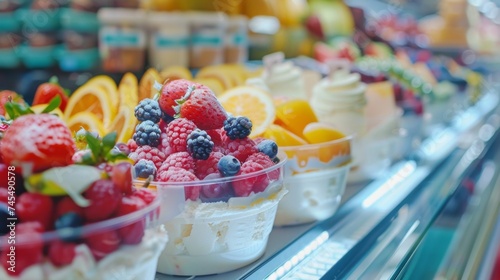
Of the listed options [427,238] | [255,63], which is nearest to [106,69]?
[255,63]

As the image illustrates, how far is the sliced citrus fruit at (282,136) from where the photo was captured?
1.31 m

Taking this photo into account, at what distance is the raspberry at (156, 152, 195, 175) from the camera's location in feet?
3.30

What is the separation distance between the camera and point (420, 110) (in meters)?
2.21

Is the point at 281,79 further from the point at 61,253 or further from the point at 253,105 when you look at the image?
the point at 61,253

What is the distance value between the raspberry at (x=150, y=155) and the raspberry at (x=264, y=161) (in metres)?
0.15

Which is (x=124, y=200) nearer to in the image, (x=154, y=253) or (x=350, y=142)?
(x=154, y=253)

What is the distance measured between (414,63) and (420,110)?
49.0 inches

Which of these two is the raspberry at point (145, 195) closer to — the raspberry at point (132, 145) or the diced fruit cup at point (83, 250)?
the diced fruit cup at point (83, 250)

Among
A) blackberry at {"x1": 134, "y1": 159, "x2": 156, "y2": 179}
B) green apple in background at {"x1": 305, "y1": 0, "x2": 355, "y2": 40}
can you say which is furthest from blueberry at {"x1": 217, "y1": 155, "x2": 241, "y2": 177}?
green apple in background at {"x1": 305, "y1": 0, "x2": 355, "y2": 40}

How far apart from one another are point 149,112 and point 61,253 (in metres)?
0.42

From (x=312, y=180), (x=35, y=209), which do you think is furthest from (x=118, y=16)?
(x=35, y=209)

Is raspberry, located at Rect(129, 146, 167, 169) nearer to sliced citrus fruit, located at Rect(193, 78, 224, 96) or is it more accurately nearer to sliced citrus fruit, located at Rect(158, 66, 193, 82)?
sliced citrus fruit, located at Rect(158, 66, 193, 82)

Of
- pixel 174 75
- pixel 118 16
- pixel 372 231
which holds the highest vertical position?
pixel 118 16

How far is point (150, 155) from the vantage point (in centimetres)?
103
